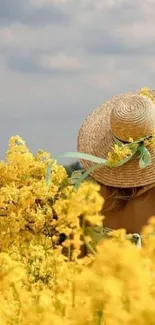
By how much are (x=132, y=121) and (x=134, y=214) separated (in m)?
0.55

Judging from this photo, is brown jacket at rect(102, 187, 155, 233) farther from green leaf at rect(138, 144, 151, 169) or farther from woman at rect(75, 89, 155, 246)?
green leaf at rect(138, 144, 151, 169)

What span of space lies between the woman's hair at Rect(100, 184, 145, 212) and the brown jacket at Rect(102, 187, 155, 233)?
30 millimetres

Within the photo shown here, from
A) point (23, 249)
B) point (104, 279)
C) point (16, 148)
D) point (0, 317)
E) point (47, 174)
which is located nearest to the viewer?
point (104, 279)

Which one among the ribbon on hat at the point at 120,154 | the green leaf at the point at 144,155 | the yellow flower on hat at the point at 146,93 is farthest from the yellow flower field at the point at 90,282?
the yellow flower on hat at the point at 146,93

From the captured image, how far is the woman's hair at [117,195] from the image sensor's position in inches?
183

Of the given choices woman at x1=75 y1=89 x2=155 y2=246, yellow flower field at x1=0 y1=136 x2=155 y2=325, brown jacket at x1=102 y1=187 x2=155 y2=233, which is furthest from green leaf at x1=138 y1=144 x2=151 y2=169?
yellow flower field at x1=0 y1=136 x2=155 y2=325

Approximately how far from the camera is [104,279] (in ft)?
2.74

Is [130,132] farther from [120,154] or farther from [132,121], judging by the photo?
[120,154]

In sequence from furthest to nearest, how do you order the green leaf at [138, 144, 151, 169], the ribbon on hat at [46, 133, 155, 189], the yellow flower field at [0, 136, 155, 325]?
the green leaf at [138, 144, 151, 169] → the ribbon on hat at [46, 133, 155, 189] → the yellow flower field at [0, 136, 155, 325]

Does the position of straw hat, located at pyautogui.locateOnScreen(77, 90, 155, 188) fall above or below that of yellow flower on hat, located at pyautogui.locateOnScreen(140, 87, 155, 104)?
below

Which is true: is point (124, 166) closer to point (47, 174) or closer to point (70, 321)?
point (47, 174)

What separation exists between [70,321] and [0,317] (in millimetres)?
252

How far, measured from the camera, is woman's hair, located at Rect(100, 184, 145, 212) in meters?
4.66

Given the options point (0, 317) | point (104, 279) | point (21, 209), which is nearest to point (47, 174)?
point (21, 209)
